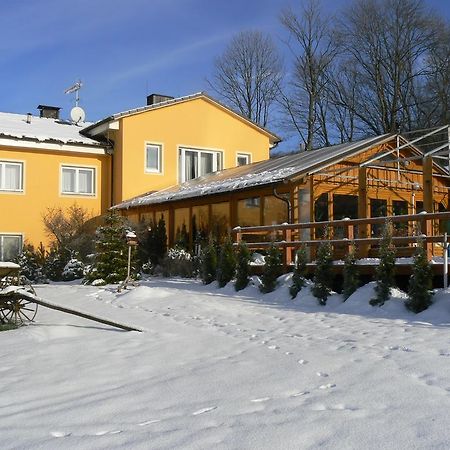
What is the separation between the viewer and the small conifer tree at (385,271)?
973 cm

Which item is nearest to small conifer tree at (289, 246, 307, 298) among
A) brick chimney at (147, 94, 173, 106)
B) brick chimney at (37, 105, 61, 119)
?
brick chimney at (147, 94, 173, 106)

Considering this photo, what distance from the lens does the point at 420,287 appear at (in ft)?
29.9

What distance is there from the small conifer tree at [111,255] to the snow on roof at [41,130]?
7820 millimetres

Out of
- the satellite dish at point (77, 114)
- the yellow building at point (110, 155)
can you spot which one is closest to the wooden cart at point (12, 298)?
the yellow building at point (110, 155)

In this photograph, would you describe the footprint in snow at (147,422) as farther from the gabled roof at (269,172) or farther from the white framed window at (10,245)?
the white framed window at (10,245)

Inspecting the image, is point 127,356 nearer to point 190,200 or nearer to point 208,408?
point 208,408

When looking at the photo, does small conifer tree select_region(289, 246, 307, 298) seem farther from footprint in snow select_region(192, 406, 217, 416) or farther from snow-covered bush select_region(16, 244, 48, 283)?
snow-covered bush select_region(16, 244, 48, 283)

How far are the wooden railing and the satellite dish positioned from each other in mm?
13120

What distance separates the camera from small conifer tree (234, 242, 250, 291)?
1260 centimetres

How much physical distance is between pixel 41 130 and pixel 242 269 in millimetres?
13690

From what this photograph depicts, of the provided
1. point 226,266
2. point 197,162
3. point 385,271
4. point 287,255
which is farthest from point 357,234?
A: point 197,162

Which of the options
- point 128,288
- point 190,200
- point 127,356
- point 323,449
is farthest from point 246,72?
point 323,449

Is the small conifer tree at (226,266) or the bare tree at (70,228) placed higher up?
the bare tree at (70,228)

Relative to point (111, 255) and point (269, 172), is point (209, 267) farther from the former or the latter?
Result: point (269, 172)
